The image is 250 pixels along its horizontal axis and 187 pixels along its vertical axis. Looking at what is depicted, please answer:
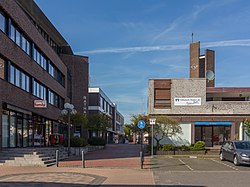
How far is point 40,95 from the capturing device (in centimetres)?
3584

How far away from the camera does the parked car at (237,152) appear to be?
21.6m

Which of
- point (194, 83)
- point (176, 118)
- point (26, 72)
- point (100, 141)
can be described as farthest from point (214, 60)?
point (26, 72)

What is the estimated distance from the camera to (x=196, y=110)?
126 feet

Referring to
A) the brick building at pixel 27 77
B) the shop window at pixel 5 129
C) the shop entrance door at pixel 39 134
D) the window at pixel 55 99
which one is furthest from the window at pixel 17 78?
the window at pixel 55 99

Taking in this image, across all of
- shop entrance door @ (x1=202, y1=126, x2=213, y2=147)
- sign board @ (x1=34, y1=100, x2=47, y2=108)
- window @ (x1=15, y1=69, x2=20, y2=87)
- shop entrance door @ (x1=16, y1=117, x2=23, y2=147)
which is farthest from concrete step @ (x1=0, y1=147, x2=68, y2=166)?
shop entrance door @ (x1=202, y1=126, x2=213, y2=147)

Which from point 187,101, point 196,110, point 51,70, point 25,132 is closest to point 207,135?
point 196,110

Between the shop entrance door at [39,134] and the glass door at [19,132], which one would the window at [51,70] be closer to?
the shop entrance door at [39,134]

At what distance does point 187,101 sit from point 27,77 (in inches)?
605

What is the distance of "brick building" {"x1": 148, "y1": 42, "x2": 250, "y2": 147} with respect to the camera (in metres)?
37.8

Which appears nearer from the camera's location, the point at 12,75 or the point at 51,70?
the point at 12,75

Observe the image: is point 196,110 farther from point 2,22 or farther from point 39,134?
point 2,22

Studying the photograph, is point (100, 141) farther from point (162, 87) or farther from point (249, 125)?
point (249, 125)

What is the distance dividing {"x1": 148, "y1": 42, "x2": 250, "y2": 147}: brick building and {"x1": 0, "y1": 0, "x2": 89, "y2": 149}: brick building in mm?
10156

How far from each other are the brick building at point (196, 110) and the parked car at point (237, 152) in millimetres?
12225
